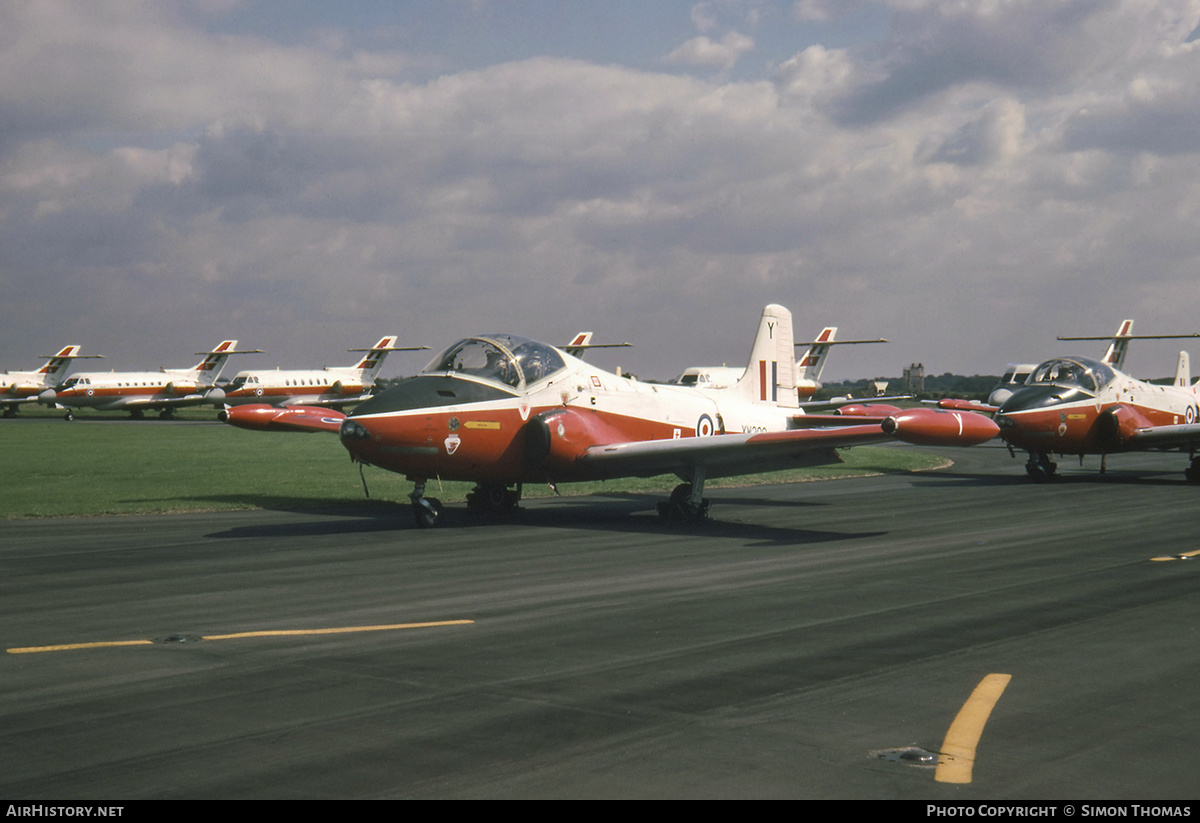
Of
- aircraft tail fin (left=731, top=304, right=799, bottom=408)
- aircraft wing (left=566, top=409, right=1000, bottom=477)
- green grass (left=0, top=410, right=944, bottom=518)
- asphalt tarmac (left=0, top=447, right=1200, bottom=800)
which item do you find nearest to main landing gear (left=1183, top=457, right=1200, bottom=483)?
green grass (left=0, top=410, right=944, bottom=518)

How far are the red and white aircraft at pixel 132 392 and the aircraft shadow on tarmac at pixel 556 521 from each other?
6048 centimetres

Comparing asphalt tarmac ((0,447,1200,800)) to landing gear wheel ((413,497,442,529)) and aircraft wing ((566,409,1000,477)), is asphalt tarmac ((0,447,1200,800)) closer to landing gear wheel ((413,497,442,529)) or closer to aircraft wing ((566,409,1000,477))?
landing gear wheel ((413,497,442,529))

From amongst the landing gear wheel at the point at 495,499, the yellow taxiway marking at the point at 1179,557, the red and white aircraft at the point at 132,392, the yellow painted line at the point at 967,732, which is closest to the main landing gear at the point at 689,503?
the landing gear wheel at the point at 495,499

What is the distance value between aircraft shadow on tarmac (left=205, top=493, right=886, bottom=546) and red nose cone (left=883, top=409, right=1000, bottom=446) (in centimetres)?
192

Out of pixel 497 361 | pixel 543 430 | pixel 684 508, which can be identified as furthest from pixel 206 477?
pixel 684 508

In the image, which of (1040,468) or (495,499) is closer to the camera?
(495,499)

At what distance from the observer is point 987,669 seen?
7.34m

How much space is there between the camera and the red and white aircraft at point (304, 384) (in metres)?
78.3

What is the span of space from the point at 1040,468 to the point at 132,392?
228 feet

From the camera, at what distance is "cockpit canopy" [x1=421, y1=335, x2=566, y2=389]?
661 inches

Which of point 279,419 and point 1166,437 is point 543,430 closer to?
point 279,419

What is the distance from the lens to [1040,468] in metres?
26.1

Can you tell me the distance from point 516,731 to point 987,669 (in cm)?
360

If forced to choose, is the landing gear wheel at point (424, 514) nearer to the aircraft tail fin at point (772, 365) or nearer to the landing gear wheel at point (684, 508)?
the landing gear wheel at point (684, 508)
